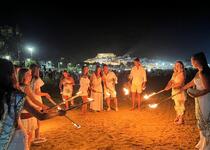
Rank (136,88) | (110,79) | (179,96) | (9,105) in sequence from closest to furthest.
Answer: (9,105)
(179,96)
(110,79)
(136,88)

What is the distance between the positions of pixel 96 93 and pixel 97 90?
0.45 feet

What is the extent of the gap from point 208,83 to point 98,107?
25.4ft

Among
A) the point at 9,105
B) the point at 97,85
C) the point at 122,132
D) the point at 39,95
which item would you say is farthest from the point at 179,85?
the point at 9,105

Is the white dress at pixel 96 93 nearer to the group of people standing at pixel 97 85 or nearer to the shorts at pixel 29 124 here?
the group of people standing at pixel 97 85

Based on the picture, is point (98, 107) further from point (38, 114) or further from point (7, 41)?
point (7, 41)

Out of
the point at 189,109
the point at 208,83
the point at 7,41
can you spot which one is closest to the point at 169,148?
the point at 208,83

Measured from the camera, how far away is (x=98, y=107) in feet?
45.0

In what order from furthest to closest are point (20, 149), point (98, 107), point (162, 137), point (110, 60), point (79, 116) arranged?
1. point (110, 60)
2. point (98, 107)
3. point (79, 116)
4. point (162, 137)
5. point (20, 149)

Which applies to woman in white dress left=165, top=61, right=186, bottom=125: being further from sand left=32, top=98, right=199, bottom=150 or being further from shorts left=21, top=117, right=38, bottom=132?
shorts left=21, top=117, right=38, bottom=132

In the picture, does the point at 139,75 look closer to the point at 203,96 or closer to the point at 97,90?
the point at 97,90

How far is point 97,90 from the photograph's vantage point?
45.3 ft

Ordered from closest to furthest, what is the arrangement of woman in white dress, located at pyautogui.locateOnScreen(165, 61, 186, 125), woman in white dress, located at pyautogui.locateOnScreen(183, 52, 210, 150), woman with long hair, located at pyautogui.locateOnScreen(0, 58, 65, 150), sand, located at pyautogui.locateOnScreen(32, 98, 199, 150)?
woman with long hair, located at pyautogui.locateOnScreen(0, 58, 65, 150)
woman in white dress, located at pyautogui.locateOnScreen(183, 52, 210, 150)
sand, located at pyautogui.locateOnScreen(32, 98, 199, 150)
woman in white dress, located at pyautogui.locateOnScreen(165, 61, 186, 125)

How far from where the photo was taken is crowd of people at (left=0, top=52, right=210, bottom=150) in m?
3.49

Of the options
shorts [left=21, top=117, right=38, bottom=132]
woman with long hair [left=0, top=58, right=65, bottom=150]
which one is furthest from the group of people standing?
woman with long hair [left=0, top=58, right=65, bottom=150]
